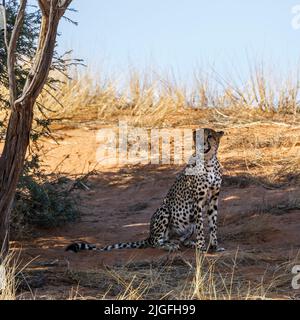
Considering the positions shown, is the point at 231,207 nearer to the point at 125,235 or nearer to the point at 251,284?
the point at 125,235

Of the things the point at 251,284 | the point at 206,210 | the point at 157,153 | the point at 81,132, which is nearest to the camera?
the point at 251,284

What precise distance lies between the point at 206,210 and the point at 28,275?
7.51 ft

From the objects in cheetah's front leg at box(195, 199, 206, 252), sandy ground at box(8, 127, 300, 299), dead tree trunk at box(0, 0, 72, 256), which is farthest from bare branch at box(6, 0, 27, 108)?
cheetah's front leg at box(195, 199, 206, 252)

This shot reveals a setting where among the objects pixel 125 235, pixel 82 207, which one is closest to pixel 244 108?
pixel 82 207

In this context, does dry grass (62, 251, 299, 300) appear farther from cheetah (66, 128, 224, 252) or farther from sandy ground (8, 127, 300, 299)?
cheetah (66, 128, 224, 252)

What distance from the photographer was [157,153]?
12.8m
